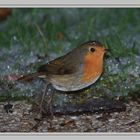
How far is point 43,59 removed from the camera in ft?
11.4

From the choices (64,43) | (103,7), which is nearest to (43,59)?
(64,43)

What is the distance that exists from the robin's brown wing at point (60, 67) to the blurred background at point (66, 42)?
0.56 ft

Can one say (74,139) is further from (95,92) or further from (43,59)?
(43,59)

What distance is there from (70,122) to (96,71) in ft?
0.76

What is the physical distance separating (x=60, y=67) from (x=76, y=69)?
65 mm

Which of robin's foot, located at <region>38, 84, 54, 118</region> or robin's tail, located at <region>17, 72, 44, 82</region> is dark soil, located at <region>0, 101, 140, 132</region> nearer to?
robin's foot, located at <region>38, 84, 54, 118</region>

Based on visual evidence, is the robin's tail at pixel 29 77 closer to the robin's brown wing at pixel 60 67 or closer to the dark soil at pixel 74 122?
the robin's brown wing at pixel 60 67

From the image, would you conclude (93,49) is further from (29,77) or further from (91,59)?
(29,77)

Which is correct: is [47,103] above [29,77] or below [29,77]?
below

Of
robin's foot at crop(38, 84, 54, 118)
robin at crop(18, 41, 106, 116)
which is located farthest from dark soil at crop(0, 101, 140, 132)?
robin at crop(18, 41, 106, 116)

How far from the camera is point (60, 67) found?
124 inches

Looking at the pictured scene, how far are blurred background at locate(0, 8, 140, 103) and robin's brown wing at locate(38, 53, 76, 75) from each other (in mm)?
170

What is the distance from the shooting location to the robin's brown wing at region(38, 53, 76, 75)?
3.13 m

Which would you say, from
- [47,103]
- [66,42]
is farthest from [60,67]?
[66,42]
